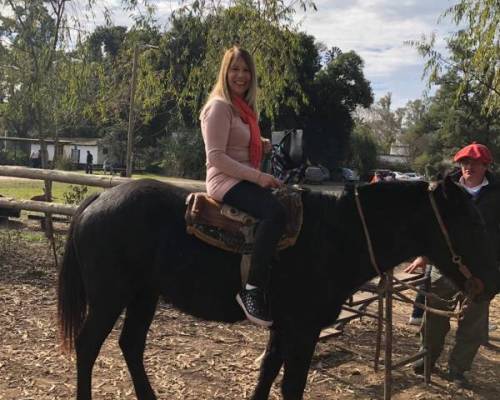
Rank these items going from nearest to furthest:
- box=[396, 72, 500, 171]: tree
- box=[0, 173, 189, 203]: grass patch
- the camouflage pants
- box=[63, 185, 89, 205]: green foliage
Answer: the camouflage pants < box=[63, 185, 89, 205]: green foliage < box=[0, 173, 189, 203]: grass patch < box=[396, 72, 500, 171]: tree

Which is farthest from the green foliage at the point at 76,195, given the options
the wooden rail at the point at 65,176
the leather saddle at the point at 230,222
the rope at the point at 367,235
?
the rope at the point at 367,235

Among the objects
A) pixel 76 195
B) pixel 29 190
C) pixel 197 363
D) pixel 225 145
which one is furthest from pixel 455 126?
pixel 225 145

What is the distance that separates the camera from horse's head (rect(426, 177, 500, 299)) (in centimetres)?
309

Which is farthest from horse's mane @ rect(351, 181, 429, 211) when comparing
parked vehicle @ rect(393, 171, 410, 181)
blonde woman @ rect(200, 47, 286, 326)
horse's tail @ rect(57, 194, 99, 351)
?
horse's tail @ rect(57, 194, 99, 351)

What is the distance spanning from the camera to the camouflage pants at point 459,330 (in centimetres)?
473

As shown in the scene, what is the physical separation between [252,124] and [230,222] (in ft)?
2.19

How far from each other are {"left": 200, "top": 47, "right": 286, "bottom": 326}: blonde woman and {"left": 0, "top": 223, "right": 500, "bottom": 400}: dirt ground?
151cm

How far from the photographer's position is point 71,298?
3.80 metres

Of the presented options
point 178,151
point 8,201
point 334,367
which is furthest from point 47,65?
point 178,151

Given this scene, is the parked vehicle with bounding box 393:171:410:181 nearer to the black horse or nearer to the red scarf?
the black horse

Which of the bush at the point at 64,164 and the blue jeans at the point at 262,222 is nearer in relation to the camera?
the blue jeans at the point at 262,222

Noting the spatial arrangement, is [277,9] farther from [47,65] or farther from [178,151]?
[178,151]

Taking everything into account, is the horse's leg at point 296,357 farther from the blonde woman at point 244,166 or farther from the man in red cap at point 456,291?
the man in red cap at point 456,291

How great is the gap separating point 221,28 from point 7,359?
18.6ft
